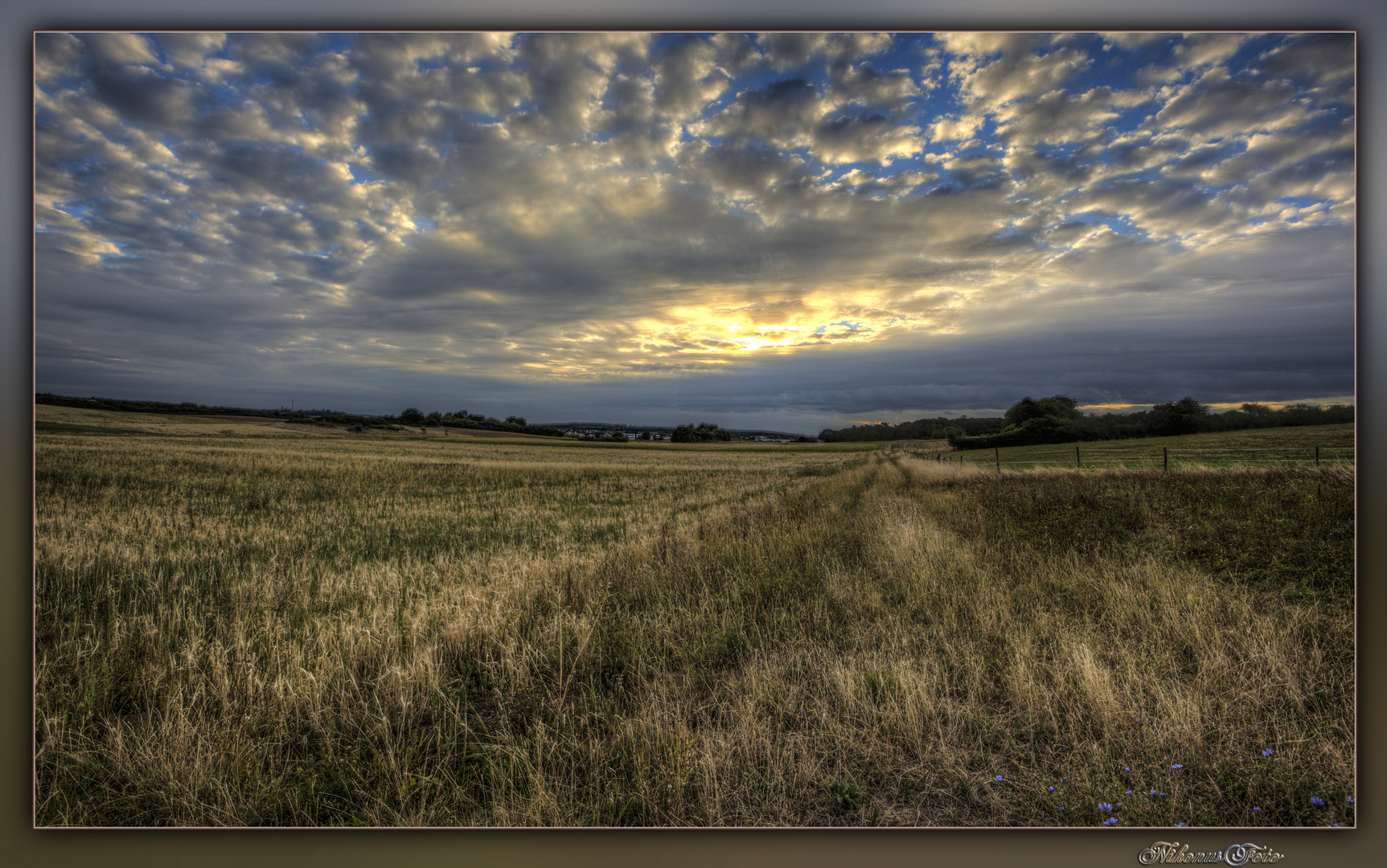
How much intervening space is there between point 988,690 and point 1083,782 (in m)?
0.99

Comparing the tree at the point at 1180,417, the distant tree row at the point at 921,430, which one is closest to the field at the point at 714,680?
the tree at the point at 1180,417

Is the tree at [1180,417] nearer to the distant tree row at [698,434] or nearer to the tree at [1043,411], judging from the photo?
the tree at [1043,411]

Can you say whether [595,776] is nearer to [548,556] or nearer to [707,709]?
[707,709]

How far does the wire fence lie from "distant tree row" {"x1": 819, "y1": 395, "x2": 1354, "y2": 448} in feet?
1.68

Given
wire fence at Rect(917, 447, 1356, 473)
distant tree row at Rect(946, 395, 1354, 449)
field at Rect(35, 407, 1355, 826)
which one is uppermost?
distant tree row at Rect(946, 395, 1354, 449)

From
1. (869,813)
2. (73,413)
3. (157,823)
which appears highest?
(73,413)

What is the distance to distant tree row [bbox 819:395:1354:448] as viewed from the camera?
6.30m

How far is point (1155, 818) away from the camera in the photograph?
3.23 metres

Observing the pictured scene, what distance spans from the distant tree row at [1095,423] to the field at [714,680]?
126cm

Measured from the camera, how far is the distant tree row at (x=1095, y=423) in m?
6.30

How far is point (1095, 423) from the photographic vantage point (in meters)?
11.1

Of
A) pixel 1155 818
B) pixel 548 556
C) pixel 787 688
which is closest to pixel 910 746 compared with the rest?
pixel 787 688

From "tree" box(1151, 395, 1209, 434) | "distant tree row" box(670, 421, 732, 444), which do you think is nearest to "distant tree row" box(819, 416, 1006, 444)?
"tree" box(1151, 395, 1209, 434)

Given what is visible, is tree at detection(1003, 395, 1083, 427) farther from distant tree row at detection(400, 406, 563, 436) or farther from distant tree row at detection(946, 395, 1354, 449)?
distant tree row at detection(400, 406, 563, 436)
